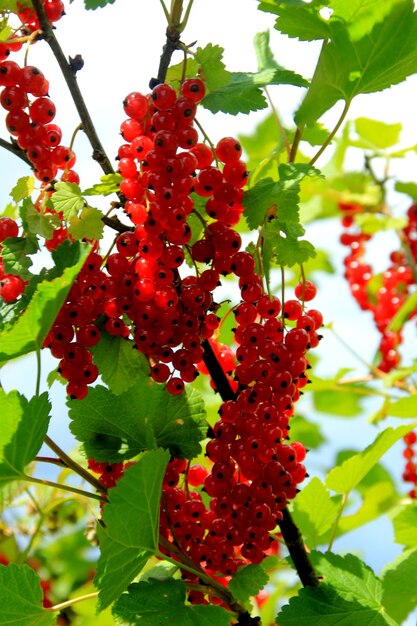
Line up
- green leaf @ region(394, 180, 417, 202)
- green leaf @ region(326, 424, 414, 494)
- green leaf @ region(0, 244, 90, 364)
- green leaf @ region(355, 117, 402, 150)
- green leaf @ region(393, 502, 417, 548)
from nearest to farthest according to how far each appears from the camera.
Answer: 1. green leaf @ region(0, 244, 90, 364)
2. green leaf @ region(326, 424, 414, 494)
3. green leaf @ region(393, 502, 417, 548)
4. green leaf @ region(394, 180, 417, 202)
5. green leaf @ region(355, 117, 402, 150)

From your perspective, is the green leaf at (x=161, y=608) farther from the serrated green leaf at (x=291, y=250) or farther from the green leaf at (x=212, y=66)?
the green leaf at (x=212, y=66)

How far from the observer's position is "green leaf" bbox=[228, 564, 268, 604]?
115 centimetres

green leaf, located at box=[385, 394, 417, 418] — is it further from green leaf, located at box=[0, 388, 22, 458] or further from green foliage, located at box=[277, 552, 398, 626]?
green leaf, located at box=[0, 388, 22, 458]

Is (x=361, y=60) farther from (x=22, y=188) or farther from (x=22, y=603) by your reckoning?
(x=22, y=603)

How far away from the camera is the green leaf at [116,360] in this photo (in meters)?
1.17

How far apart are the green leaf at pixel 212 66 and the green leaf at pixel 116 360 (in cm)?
41

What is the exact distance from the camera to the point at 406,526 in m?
1.62

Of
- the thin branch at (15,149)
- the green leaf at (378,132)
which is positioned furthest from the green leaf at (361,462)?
the green leaf at (378,132)

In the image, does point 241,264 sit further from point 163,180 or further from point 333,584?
point 333,584

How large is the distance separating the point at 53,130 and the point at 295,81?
0.38 meters

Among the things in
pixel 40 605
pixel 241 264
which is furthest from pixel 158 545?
pixel 241 264

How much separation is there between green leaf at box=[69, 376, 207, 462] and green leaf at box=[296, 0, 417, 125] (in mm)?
487

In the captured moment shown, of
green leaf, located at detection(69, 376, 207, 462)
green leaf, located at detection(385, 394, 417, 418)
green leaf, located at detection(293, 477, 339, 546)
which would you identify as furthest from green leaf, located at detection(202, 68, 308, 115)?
green leaf, located at detection(385, 394, 417, 418)

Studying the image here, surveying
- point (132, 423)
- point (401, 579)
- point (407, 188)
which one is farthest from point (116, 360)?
point (407, 188)
